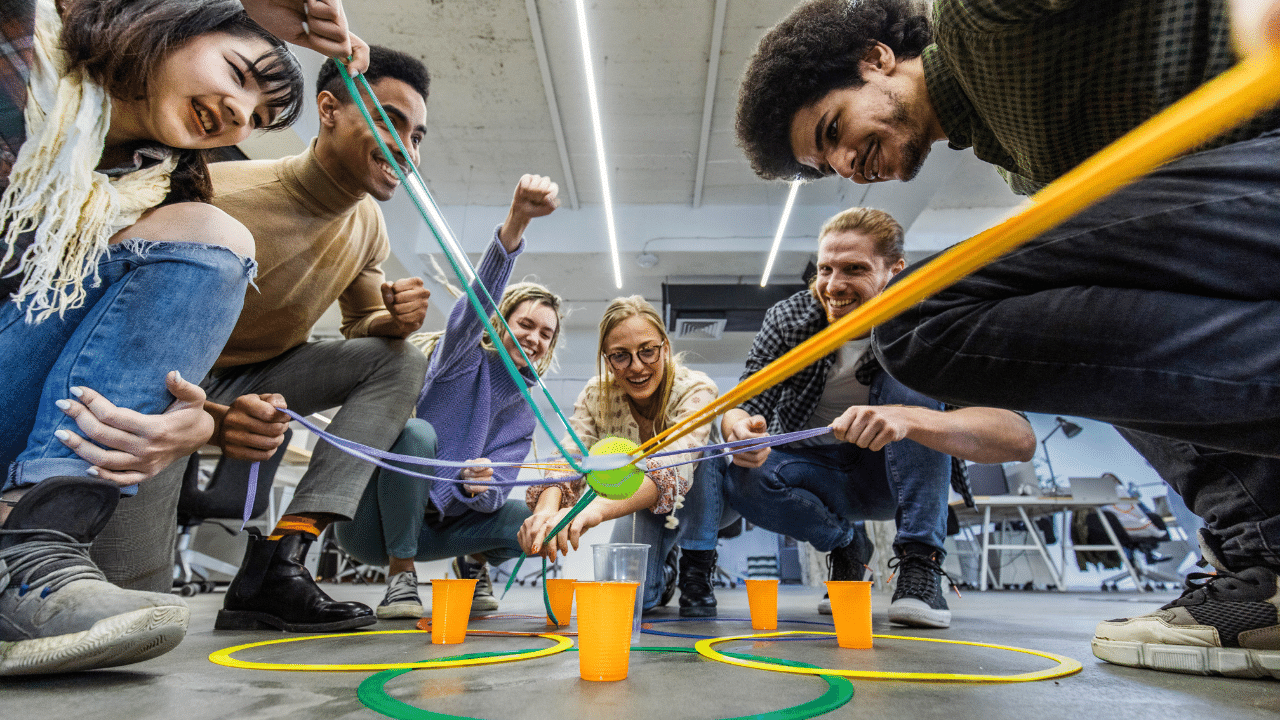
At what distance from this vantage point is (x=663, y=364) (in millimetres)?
1887

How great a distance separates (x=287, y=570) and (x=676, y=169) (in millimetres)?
4717

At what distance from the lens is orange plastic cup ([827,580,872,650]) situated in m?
1.11

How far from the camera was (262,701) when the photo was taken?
0.68 m

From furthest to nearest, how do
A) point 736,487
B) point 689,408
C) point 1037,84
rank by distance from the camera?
1. point 736,487
2. point 689,408
3. point 1037,84

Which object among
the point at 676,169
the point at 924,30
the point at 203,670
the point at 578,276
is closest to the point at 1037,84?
the point at 924,30

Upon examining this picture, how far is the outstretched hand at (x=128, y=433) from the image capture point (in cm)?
79

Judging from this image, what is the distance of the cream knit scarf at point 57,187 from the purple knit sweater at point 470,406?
3.12 feet

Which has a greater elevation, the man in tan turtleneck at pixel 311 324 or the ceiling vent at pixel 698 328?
the ceiling vent at pixel 698 328

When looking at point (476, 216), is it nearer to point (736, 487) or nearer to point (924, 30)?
point (736, 487)

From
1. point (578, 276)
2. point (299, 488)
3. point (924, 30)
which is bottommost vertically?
point (299, 488)

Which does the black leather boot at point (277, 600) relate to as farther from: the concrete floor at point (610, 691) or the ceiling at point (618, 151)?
the ceiling at point (618, 151)

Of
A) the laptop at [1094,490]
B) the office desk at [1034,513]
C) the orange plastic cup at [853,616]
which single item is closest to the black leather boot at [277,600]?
the orange plastic cup at [853,616]

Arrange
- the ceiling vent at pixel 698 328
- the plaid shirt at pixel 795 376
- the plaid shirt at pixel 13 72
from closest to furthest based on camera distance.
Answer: the plaid shirt at pixel 13 72 < the plaid shirt at pixel 795 376 < the ceiling vent at pixel 698 328

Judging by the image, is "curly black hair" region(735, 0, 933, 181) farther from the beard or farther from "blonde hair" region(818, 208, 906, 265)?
"blonde hair" region(818, 208, 906, 265)
